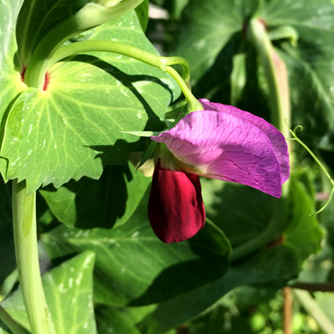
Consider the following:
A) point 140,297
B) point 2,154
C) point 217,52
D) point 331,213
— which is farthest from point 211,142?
point 331,213

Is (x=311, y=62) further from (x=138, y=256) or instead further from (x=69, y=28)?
(x=69, y=28)

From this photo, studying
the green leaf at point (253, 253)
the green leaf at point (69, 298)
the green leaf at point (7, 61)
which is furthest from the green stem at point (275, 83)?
the green leaf at point (7, 61)

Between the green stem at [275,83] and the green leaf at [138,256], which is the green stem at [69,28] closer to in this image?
the green leaf at [138,256]

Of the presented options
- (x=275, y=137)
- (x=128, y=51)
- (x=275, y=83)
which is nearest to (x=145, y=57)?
(x=128, y=51)

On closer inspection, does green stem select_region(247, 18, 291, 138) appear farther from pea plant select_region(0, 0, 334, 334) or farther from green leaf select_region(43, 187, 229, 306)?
green leaf select_region(43, 187, 229, 306)

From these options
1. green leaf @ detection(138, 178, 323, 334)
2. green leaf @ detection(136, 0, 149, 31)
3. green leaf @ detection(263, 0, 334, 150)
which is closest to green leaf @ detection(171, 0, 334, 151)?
green leaf @ detection(263, 0, 334, 150)

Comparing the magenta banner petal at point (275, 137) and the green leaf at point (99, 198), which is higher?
the magenta banner petal at point (275, 137)
